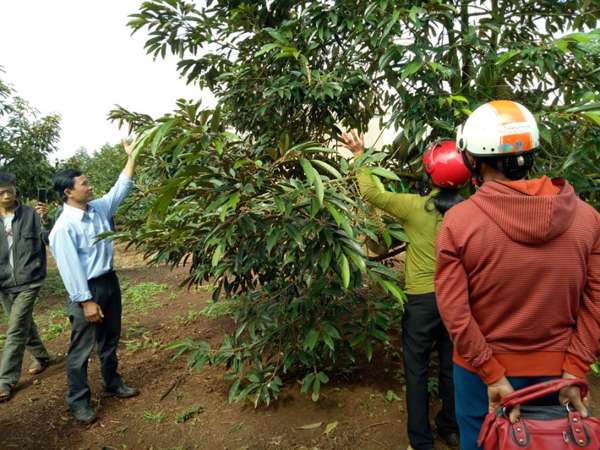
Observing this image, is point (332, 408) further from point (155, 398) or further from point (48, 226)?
point (48, 226)

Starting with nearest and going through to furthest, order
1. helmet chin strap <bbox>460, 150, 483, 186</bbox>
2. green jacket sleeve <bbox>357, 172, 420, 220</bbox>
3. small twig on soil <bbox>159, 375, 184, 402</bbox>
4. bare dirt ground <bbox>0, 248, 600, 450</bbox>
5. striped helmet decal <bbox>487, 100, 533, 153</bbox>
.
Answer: striped helmet decal <bbox>487, 100, 533, 153</bbox> → helmet chin strap <bbox>460, 150, 483, 186</bbox> → green jacket sleeve <bbox>357, 172, 420, 220</bbox> → bare dirt ground <bbox>0, 248, 600, 450</bbox> → small twig on soil <bbox>159, 375, 184, 402</bbox>

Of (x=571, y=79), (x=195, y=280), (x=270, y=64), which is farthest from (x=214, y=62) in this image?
(x=571, y=79)

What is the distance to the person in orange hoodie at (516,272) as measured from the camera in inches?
48.5

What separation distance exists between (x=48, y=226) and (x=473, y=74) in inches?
139

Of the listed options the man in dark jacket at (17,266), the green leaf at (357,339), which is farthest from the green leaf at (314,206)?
the man in dark jacket at (17,266)

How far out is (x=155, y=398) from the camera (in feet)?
9.88

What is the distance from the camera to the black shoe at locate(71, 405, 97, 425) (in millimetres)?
2711

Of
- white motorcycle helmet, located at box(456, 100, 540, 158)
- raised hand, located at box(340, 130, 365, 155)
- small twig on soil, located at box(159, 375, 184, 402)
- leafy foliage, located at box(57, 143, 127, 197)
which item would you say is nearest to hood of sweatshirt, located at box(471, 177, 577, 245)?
white motorcycle helmet, located at box(456, 100, 540, 158)

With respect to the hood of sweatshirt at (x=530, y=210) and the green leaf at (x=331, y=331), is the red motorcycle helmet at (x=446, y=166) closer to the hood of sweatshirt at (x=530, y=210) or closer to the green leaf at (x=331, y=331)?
the hood of sweatshirt at (x=530, y=210)

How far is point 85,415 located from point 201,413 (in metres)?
0.77

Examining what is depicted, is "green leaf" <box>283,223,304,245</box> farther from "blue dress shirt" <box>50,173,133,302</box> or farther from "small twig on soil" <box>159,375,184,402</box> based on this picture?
"small twig on soil" <box>159,375,184,402</box>

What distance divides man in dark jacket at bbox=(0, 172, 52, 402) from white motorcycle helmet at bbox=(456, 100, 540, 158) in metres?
3.43

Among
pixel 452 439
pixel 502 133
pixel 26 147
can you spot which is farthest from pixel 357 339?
pixel 26 147

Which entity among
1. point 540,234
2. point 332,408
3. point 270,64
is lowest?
point 332,408
